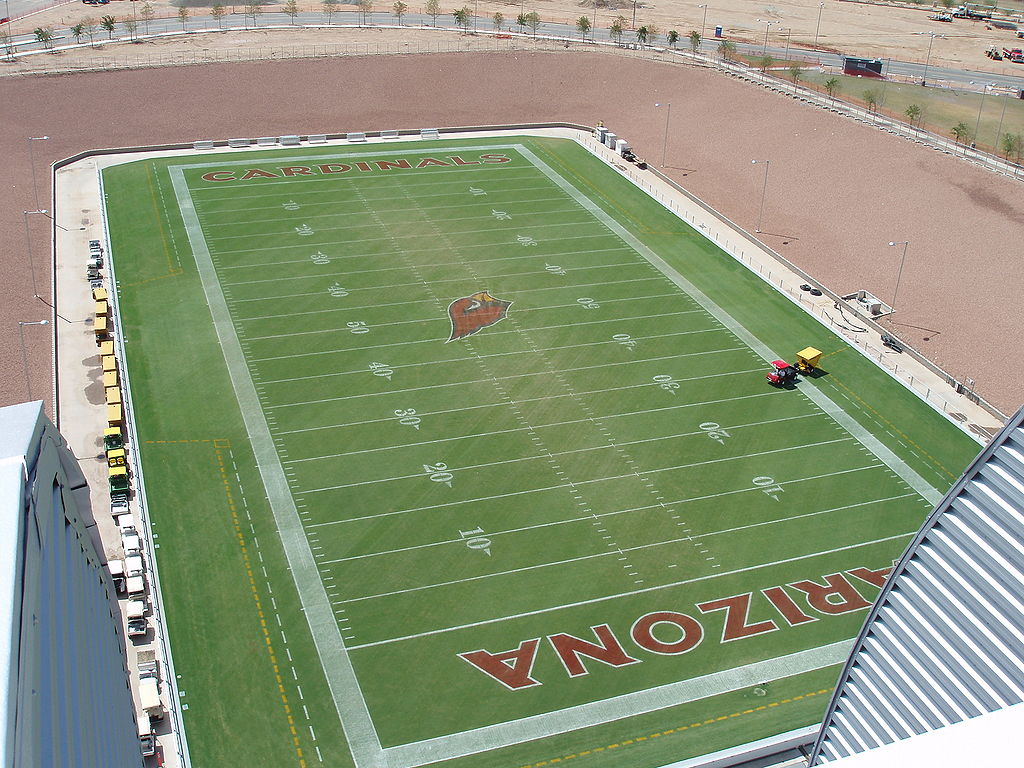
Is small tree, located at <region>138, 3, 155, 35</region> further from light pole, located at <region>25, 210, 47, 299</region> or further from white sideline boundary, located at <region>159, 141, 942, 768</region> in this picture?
white sideline boundary, located at <region>159, 141, 942, 768</region>

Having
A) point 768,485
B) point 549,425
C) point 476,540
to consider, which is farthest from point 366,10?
point 476,540

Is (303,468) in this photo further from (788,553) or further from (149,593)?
(788,553)

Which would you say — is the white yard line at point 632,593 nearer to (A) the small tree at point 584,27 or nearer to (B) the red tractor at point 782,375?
(B) the red tractor at point 782,375

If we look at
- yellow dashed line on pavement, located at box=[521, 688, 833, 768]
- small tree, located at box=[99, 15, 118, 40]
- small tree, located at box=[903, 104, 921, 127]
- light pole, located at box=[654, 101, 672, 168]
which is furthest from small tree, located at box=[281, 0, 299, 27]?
yellow dashed line on pavement, located at box=[521, 688, 833, 768]

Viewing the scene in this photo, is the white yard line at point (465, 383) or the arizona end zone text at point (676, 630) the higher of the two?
the white yard line at point (465, 383)

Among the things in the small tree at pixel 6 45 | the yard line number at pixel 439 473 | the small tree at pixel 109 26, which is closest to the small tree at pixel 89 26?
the small tree at pixel 109 26

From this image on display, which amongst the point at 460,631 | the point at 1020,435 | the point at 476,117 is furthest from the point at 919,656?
the point at 476,117
